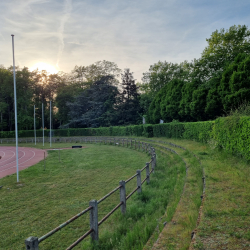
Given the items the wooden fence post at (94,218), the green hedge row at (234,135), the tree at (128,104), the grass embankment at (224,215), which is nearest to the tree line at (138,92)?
the tree at (128,104)

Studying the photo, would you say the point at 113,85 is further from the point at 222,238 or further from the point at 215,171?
the point at 222,238

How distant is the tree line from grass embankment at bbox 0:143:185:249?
56.3 feet

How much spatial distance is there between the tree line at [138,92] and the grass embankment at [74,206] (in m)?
17.2

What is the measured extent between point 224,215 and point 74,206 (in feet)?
17.5

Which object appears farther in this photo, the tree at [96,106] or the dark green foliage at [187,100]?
the tree at [96,106]

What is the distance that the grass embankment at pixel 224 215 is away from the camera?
4254 millimetres

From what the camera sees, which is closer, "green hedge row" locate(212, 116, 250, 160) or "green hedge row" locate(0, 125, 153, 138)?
"green hedge row" locate(212, 116, 250, 160)

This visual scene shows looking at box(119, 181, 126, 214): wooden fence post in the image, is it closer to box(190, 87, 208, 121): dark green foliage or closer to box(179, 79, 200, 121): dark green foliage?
box(190, 87, 208, 121): dark green foliage

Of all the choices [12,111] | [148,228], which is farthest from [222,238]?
[12,111]

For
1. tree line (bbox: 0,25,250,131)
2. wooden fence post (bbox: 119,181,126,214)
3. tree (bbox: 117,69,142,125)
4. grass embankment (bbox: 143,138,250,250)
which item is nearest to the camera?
grass embankment (bbox: 143,138,250,250)

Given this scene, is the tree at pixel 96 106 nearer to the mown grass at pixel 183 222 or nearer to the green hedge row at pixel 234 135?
the green hedge row at pixel 234 135

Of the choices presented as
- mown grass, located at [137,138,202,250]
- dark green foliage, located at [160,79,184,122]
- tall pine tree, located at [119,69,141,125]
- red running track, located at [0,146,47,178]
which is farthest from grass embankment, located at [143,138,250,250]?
tall pine tree, located at [119,69,141,125]

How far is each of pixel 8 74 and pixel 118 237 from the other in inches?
2826

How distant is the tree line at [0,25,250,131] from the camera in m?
27.5
